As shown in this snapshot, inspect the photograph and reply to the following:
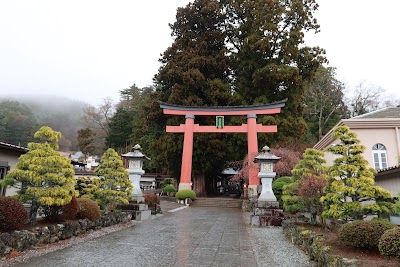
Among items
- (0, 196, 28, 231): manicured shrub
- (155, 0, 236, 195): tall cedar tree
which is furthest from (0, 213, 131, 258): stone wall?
(155, 0, 236, 195): tall cedar tree

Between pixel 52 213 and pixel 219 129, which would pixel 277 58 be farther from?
pixel 52 213

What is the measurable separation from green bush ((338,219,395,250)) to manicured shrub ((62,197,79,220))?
627 cm

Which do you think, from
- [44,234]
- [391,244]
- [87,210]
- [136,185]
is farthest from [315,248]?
[136,185]

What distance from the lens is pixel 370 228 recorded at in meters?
4.44

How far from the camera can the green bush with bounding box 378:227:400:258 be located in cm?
376

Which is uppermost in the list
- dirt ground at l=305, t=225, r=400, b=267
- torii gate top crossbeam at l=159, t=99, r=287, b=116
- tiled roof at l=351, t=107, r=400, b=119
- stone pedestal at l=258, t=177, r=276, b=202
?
torii gate top crossbeam at l=159, t=99, r=287, b=116

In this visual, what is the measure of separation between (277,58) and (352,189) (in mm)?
18962

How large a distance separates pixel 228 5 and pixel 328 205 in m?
23.2

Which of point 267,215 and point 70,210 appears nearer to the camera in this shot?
point 70,210

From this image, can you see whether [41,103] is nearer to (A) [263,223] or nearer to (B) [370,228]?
(A) [263,223]

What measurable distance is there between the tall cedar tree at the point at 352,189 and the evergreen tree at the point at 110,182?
23.1ft

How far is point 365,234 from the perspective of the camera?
4402 mm

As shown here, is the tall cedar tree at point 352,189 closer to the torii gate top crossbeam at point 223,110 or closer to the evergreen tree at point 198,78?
the torii gate top crossbeam at point 223,110

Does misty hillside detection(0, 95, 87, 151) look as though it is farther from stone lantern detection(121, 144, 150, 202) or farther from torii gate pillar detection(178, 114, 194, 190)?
stone lantern detection(121, 144, 150, 202)
